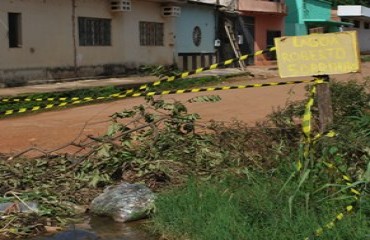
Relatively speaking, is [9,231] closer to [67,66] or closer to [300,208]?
[300,208]

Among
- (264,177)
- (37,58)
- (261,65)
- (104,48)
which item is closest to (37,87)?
(37,58)

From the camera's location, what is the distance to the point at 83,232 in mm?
5312

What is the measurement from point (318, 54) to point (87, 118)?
→ 6977 mm

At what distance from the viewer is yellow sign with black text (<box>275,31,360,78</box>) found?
16.6ft

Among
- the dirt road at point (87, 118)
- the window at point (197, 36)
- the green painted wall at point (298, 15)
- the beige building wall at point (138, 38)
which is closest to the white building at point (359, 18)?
the green painted wall at point (298, 15)

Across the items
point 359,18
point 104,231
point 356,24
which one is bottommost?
point 104,231

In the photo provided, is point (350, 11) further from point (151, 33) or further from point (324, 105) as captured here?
point (324, 105)

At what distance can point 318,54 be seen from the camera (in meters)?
5.10

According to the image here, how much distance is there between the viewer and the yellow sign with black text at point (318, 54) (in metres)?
5.05

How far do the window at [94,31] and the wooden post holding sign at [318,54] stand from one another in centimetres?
1499

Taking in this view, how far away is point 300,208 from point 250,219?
0.37 metres

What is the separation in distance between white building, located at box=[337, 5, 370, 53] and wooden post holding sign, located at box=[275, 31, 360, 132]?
34206 mm

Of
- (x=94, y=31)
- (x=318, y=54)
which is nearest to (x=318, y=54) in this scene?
(x=318, y=54)

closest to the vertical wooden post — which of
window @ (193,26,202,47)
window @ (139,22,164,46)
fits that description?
window @ (139,22,164,46)
